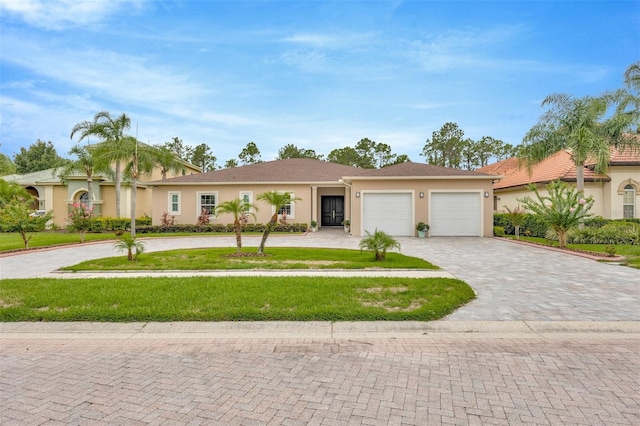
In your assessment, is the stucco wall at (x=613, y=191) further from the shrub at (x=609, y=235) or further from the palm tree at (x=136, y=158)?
the palm tree at (x=136, y=158)

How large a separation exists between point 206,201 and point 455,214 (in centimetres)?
1478

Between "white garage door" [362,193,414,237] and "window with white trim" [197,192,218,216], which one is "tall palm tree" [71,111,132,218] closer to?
"window with white trim" [197,192,218,216]

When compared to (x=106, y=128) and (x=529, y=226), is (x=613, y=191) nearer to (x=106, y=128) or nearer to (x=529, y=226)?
(x=529, y=226)

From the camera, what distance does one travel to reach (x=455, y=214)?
18156mm

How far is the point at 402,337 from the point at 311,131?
32.9m

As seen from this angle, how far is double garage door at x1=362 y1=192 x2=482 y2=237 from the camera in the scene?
59.4 ft

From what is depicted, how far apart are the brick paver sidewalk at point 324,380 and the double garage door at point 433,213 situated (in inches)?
542

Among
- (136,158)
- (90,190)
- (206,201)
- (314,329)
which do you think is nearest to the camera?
(314,329)

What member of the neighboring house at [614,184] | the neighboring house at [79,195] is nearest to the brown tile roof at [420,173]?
the neighboring house at [614,184]

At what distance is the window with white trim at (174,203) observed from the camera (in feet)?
72.6

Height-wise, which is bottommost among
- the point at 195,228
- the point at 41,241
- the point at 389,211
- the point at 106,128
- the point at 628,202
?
the point at 41,241

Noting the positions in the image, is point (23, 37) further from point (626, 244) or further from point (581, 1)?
point (626, 244)

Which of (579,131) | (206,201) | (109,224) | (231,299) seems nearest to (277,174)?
(206,201)

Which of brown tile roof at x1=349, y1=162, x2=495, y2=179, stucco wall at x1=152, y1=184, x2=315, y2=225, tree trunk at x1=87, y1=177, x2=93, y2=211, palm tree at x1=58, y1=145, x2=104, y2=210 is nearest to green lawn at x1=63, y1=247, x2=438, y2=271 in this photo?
brown tile roof at x1=349, y1=162, x2=495, y2=179
